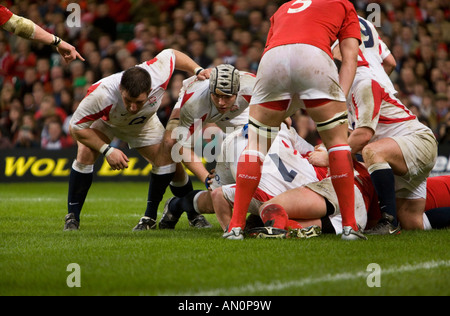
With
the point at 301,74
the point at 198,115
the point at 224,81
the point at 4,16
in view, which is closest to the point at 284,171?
the point at 224,81

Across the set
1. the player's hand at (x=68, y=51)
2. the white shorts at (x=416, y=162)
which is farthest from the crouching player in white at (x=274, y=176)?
the player's hand at (x=68, y=51)

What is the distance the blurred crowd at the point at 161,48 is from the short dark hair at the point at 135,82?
21.7 feet

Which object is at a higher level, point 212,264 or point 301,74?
point 301,74

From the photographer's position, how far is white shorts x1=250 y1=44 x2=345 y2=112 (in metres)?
4.75

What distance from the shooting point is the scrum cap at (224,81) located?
574 cm

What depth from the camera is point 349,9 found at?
16.5ft

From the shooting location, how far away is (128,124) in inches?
252

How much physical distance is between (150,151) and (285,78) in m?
2.25

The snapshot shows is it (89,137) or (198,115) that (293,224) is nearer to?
(198,115)

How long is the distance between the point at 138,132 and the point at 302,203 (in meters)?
1.99

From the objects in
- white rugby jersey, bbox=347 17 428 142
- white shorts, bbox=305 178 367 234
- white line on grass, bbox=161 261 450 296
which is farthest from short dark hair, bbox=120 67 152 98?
white line on grass, bbox=161 261 450 296

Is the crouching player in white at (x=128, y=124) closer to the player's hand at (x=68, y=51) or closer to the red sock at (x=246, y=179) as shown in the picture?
the player's hand at (x=68, y=51)
